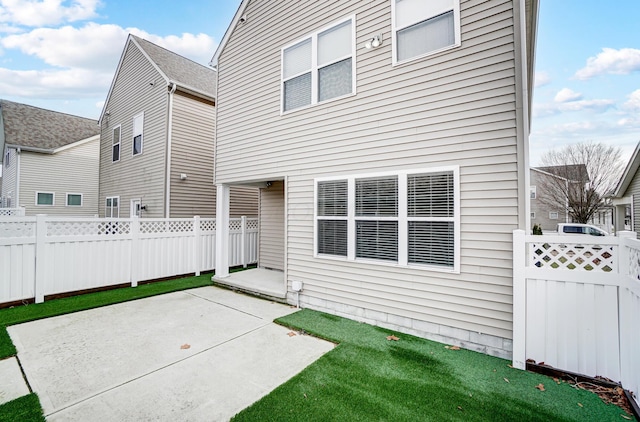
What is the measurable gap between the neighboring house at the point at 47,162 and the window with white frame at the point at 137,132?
765 centimetres

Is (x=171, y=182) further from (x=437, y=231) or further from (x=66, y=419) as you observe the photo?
(x=437, y=231)

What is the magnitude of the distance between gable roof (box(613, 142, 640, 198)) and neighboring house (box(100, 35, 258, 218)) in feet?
53.4

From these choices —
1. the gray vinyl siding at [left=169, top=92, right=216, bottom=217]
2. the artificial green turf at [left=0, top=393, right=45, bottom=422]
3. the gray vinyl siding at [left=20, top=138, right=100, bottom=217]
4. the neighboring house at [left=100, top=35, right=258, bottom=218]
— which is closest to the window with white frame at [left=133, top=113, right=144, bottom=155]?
the neighboring house at [left=100, top=35, right=258, bottom=218]

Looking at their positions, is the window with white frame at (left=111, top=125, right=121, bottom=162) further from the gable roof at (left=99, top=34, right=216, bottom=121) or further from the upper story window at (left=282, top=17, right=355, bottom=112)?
the upper story window at (left=282, top=17, right=355, bottom=112)

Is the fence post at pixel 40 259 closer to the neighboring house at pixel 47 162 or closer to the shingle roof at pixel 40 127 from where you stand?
the neighboring house at pixel 47 162

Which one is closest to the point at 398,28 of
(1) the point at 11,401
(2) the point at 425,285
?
(2) the point at 425,285

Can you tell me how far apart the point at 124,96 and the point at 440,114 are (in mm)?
13488

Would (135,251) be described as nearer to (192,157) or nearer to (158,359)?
(192,157)

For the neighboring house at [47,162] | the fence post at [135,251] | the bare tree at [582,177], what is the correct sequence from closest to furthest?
the fence post at [135,251] → the neighboring house at [47,162] → the bare tree at [582,177]

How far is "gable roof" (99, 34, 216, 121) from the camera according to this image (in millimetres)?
9781

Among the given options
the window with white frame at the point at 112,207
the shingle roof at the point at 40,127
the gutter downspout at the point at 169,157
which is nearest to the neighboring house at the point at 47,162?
the shingle roof at the point at 40,127

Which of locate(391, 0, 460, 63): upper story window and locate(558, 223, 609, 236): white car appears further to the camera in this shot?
locate(558, 223, 609, 236): white car

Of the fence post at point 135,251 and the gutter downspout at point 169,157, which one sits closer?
the fence post at point 135,251

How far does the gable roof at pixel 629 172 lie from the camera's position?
38.4ft
